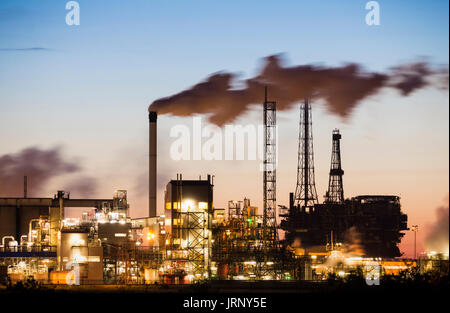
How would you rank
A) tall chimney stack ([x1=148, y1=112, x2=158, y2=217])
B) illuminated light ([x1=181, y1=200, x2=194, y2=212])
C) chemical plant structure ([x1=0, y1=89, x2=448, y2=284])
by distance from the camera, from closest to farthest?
chemical plant structure ([x1=0, y1=89, x2=448, y2=284])
illuminated light ([x1=181, y1=200, x2=194, y2=212])
tall chimney stack ([x1=148, y1=112, x2=158, y2=217])

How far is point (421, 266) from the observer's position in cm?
7006

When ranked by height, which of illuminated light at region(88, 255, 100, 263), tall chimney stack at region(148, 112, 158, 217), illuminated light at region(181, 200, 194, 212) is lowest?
illuminated light at region(88, 255, 100, 263)

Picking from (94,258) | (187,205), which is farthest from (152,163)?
(94,258)

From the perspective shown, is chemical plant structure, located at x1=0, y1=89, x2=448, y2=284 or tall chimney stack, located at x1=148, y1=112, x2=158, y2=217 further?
tall chimney stack, located at x1=148, y1=112, x2=158, y2=217

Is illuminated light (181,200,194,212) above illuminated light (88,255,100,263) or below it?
above

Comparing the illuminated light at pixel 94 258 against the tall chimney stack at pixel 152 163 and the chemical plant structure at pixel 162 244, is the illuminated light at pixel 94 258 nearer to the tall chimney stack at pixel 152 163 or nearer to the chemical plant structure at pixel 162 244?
the chemical plant structure at pixel 162 244

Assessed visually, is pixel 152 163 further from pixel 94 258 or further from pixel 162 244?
pixel 94 258

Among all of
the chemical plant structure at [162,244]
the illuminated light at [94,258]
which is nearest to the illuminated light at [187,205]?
the chemical plant structure at [162,244]

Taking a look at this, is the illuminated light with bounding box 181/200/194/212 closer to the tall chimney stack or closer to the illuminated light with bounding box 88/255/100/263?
the tall chimney stack

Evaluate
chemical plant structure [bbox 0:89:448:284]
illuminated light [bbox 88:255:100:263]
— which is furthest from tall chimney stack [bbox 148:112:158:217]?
illuminated light [bbox 88:255:100:263]

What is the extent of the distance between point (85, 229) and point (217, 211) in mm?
24033
